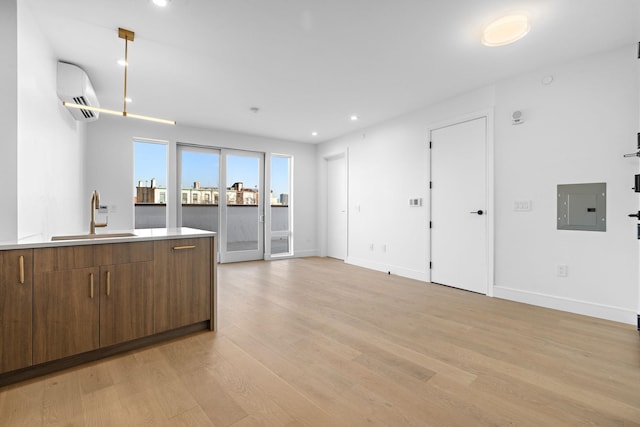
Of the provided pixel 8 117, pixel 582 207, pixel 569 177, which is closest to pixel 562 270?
pixel 582 207

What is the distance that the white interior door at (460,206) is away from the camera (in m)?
3.88

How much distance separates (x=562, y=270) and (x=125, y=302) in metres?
4.25

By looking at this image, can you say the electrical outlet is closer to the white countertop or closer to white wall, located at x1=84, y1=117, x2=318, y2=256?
the white countertop

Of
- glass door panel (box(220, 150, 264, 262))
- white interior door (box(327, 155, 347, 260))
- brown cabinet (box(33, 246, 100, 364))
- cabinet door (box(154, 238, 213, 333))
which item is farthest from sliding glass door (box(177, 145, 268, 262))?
brown cabinet (box(33, 246, 100, 364))

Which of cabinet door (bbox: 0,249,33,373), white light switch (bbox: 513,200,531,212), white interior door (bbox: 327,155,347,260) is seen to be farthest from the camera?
white interior door (bbox: 327,155,347,260)

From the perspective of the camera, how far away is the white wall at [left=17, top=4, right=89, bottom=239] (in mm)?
2213

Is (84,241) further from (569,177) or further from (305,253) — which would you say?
(305,253)

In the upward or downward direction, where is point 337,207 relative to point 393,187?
downward

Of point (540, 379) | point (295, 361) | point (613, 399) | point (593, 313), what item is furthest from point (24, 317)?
point (593, 313)

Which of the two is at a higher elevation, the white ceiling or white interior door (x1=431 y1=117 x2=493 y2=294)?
the white ceiling

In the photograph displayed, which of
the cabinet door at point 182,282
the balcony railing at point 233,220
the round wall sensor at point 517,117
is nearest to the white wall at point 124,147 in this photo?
the balcony railing at point 233,220

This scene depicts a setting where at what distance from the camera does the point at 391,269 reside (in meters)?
5.15

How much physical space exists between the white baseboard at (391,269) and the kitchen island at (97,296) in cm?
323

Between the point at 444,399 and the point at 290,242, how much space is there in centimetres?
549
